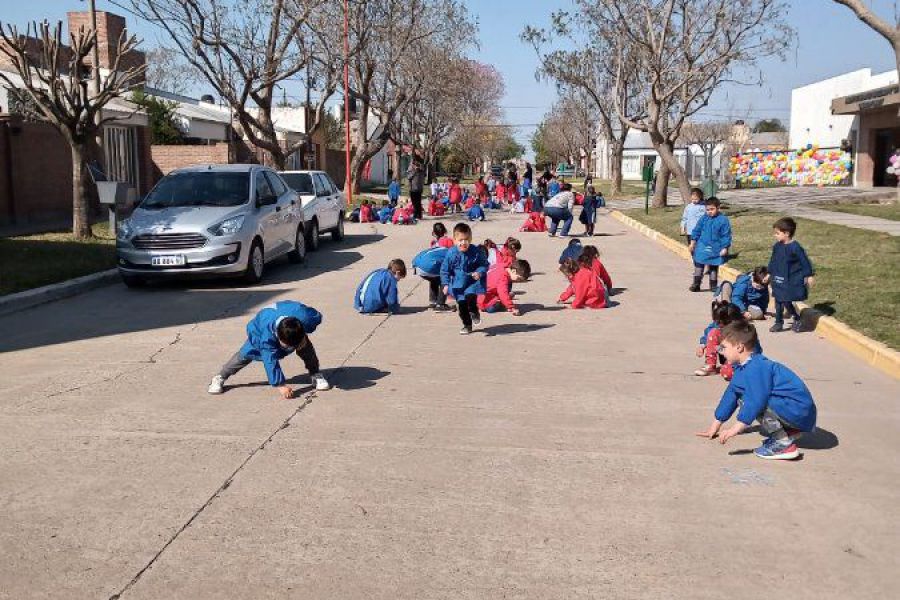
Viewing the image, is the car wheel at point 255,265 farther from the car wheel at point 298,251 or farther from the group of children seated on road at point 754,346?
the group of children seated on road at point 754,346

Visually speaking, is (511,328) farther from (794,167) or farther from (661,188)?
(794,167)

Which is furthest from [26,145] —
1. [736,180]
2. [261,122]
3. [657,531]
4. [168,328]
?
[736,180]

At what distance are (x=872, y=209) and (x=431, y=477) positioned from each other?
23727mm

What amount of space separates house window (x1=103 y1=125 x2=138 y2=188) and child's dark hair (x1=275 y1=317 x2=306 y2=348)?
871 inches

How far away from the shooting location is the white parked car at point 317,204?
58.6 ft

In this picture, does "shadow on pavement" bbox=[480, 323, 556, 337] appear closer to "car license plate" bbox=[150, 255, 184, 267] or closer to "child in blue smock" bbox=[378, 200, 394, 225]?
"car license plate" bbox=[150, 255, 184, 267]

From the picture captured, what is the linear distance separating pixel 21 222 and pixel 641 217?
17.2 m

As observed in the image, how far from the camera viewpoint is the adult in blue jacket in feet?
35.0

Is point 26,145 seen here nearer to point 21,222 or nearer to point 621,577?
point 21,222

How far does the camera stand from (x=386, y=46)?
36.0 m

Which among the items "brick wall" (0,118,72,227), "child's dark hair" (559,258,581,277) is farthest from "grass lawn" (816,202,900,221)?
"brick wall" (0,118,72,227)

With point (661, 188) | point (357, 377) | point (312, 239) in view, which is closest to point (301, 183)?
point (312, 239)

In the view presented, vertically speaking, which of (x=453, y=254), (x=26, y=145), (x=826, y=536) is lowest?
(x=826, y=536)

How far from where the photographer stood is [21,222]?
21.3 meters
